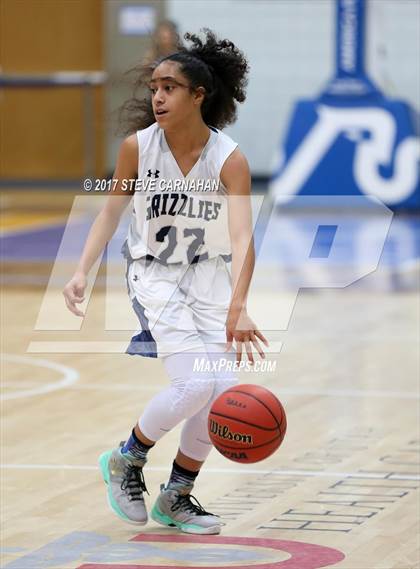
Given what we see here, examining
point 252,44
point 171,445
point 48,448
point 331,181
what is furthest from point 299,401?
point 252,44

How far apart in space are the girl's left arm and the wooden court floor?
0.67m

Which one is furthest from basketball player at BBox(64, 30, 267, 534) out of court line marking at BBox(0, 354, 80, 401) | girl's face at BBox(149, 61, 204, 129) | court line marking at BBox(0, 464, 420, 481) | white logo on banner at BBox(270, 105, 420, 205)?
white logo on banner at BBox(270, 105, 420, 205)

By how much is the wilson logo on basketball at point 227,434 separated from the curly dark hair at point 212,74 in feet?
3.67

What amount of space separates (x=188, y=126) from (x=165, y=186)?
223 mm

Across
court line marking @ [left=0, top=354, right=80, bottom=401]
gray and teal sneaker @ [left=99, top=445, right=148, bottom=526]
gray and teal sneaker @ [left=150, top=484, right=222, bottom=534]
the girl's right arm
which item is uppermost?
the girl's right arm

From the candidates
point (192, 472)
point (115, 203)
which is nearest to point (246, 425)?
point (192, 472)

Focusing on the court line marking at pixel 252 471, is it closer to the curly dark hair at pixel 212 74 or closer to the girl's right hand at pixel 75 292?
the girl's right hand at pixel 75 292

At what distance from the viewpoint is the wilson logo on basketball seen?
4402 mm

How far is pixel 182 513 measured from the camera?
470 cm

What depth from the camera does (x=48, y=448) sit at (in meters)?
5.84

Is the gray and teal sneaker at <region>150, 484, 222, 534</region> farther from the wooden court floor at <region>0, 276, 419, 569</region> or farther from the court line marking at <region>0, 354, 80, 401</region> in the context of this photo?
the court line marking at <region>0, 354, 80, 401</region>

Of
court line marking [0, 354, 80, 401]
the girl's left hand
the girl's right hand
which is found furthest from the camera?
court line marking [0, 354, 80, 401]

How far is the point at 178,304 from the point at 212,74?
2.64 feet

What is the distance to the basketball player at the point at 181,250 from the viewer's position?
458 cm
